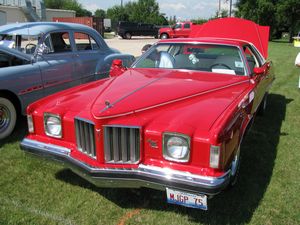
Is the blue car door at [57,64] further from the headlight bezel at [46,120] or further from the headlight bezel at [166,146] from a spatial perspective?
the headlight bezel at [166,146]

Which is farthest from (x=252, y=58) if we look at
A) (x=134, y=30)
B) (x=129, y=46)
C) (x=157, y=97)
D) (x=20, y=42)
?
(x=134, y=30)

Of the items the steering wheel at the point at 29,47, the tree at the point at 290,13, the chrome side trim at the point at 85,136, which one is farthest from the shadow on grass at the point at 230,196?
the tree at the point at 290,13

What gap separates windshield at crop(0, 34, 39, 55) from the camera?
19.9 feet

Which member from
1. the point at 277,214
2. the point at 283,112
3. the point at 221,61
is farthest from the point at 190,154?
the point at 283,112

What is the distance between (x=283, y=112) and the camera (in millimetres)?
6867

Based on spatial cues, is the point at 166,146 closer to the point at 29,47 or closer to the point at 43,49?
the point at 43,49

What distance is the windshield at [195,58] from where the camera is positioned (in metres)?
4.52

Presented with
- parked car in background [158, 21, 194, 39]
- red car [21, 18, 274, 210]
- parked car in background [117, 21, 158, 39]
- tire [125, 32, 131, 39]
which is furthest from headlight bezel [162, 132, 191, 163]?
tire [125, 32, 131, 39]

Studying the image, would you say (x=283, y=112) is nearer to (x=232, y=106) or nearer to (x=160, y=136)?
(x=232, y=106)

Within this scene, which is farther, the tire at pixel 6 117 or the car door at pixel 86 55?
the car door at pixel 86 55

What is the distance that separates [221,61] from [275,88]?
527 cm

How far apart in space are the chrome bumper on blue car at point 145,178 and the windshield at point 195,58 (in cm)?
200

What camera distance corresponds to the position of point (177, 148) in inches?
114

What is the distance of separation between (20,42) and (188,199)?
16.2 ft
